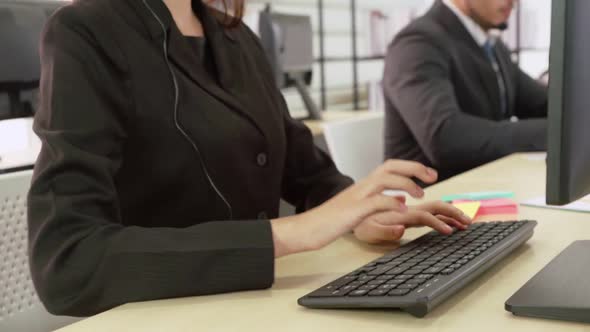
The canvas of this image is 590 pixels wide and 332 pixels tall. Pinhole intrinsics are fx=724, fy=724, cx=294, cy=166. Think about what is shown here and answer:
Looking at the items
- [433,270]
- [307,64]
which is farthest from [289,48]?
[433,270]

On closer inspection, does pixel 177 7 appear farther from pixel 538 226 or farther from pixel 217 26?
pixel 538 226

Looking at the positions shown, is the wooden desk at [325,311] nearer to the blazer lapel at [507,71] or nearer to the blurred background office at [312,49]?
the blurred background office at [312,49]

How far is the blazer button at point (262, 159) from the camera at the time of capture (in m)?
1.16

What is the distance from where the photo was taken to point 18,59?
118 centimetres

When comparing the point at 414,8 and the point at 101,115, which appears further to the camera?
the point at 414,8

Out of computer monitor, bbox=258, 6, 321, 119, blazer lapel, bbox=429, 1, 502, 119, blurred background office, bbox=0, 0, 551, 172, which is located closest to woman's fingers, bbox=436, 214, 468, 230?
blurred background office, bbox=0, 0, 551, 172

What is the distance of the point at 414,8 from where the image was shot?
4707mm

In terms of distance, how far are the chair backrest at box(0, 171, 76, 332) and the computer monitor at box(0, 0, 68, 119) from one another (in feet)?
0.38

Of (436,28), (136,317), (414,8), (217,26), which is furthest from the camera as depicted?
(414,8)

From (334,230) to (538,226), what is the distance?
1.36ft

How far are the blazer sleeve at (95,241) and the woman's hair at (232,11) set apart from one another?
0.47 m

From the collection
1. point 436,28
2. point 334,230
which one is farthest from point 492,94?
point 334,230

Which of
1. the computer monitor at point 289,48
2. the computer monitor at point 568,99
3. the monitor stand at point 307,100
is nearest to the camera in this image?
the computer monitor at point 568,99

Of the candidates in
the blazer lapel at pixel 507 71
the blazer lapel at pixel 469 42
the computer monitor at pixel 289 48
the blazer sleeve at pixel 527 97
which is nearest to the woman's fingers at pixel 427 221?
the blazer lapel at pixel 469 42
